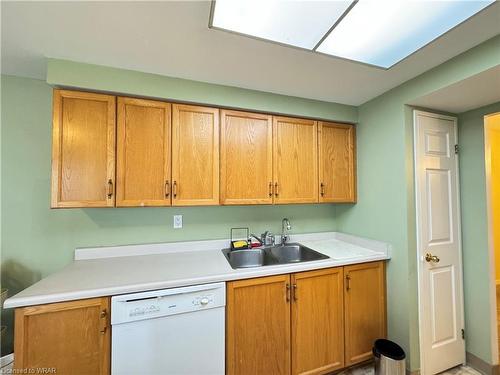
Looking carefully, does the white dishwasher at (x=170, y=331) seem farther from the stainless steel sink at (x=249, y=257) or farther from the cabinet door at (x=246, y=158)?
the cabinet door at (x=246, y=158)

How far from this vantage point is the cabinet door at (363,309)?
1.69 meters

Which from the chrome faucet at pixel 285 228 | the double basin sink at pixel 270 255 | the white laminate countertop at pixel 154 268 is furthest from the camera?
the chrome faucet at pixel 285 228

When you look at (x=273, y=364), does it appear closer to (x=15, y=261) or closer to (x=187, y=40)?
(x=15, y=261)

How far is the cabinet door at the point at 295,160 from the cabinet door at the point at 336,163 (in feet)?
0.27

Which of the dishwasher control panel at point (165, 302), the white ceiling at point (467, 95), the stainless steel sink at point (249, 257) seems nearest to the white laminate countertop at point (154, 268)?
the dishwasher control panel at point (165, 302)

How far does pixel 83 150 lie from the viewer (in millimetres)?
1453

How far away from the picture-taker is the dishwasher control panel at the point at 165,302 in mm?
1192

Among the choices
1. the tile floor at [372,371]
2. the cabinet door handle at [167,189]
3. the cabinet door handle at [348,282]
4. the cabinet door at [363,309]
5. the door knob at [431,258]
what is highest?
the cabinet door handle at [167,189]

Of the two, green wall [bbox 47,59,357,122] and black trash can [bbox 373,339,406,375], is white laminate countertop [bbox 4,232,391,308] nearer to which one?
black trash can [bbox 373,339,406,375]

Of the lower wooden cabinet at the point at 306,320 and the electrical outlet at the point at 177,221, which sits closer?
the lower wooden cabinet at the point at 306,320

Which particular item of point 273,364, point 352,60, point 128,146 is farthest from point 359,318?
point 128,146

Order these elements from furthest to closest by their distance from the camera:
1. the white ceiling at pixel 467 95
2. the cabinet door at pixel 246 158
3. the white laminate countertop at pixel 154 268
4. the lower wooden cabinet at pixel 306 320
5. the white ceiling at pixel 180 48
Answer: the cabinet door at pixel 246 158, the lower wooden cabinet at pixel 306 320, the white ceiling at pixel 467 95, the white laminate countertop at pixel 154 268, the white ceiling at pixel 180 48

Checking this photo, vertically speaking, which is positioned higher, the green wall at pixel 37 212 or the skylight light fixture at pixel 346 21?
the skylight light fixture at pixel 346 21

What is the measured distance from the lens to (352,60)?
1298 mm
